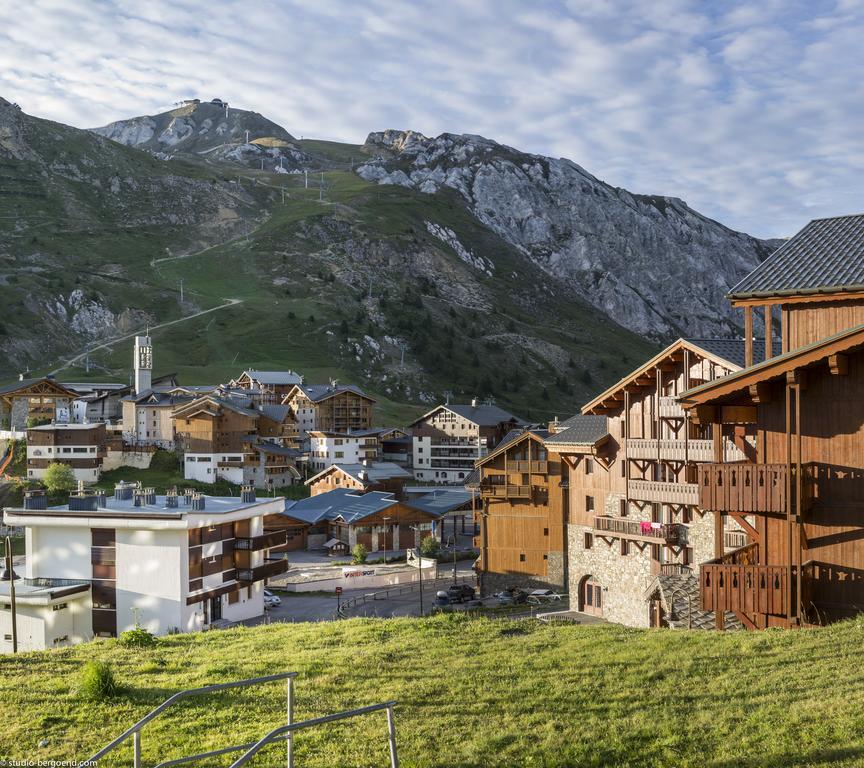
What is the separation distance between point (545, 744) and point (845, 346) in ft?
33.1

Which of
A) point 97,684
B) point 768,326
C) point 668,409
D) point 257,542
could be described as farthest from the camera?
point 257,542

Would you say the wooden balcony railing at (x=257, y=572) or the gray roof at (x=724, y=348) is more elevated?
the gray roof at (x=724, y=348)

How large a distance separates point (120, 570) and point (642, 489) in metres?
27.2

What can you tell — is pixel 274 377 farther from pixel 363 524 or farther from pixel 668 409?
pixel 668 409

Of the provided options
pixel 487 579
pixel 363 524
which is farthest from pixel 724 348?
pixel 363 524

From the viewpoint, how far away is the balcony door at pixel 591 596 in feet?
138

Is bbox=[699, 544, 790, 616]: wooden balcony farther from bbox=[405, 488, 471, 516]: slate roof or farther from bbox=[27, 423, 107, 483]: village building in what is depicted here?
bbox=[27, 423, 107, 483]: village building

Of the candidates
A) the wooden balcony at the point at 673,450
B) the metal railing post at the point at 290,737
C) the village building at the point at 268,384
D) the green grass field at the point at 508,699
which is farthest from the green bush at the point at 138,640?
the village building at the point at 268,384

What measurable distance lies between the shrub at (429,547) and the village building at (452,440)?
38240mm

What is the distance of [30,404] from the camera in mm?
113062

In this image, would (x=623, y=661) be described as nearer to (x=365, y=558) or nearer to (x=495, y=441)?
(x=365, y=558)

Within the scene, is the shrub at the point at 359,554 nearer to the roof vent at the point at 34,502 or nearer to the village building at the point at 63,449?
the roof vent at the point at 34,502

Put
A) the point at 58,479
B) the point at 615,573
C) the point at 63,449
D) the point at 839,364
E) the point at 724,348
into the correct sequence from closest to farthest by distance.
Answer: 1. the point at 839,364
2. the point at 724,348
3. the point at 615,573
4. the point at 58,479
5. the point at 63,449

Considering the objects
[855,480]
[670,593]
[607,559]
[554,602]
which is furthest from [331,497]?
[855,480]
